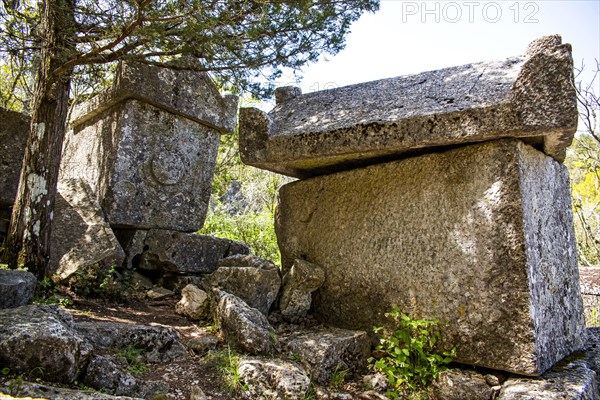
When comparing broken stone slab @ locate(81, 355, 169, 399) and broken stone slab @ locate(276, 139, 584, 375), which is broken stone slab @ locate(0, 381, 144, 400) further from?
broken stone slab @ locate(276, 139, 584, 375)

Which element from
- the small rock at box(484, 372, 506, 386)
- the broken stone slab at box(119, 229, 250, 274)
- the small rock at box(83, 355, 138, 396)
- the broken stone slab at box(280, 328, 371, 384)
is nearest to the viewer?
the small rock at box(83, 355, 138, 396)

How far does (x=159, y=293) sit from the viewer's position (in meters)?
3.58

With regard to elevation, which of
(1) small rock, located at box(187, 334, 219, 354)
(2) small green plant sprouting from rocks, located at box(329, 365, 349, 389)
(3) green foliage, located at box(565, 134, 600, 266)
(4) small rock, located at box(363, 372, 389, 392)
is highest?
(3) green foliage, located at box(565, 134, 600, 266)

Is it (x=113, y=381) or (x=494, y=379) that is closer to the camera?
(x=113, y=381)

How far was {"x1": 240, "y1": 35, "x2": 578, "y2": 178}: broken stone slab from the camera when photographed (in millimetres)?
2307

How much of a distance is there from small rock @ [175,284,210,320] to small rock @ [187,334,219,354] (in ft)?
1.45

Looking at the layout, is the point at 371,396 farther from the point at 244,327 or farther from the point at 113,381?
the point at 113,381

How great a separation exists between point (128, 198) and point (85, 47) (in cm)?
139

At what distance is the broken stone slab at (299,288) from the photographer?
3084mm

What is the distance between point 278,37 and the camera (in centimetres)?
376

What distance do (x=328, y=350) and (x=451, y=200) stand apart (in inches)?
43.6

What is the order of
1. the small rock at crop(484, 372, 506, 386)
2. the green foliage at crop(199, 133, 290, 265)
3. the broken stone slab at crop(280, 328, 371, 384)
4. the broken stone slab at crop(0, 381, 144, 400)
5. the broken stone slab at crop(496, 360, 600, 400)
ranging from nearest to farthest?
1. the broken stone slab at crop(0, 381, 144, 400)
2. the broken stone slab at crop(496, 360, 600, 400)
3. the small rock at crop(484, 372, 506, 386)
4. the broken stone slab at crop(280, 328, 371, 384)
5. the green foliage at crop(199, 133, 290, 265)

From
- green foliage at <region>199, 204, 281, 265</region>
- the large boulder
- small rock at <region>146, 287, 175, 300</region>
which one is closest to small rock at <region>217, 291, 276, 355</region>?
the large boulder

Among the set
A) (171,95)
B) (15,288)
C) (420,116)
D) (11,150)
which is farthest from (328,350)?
(11,150)
